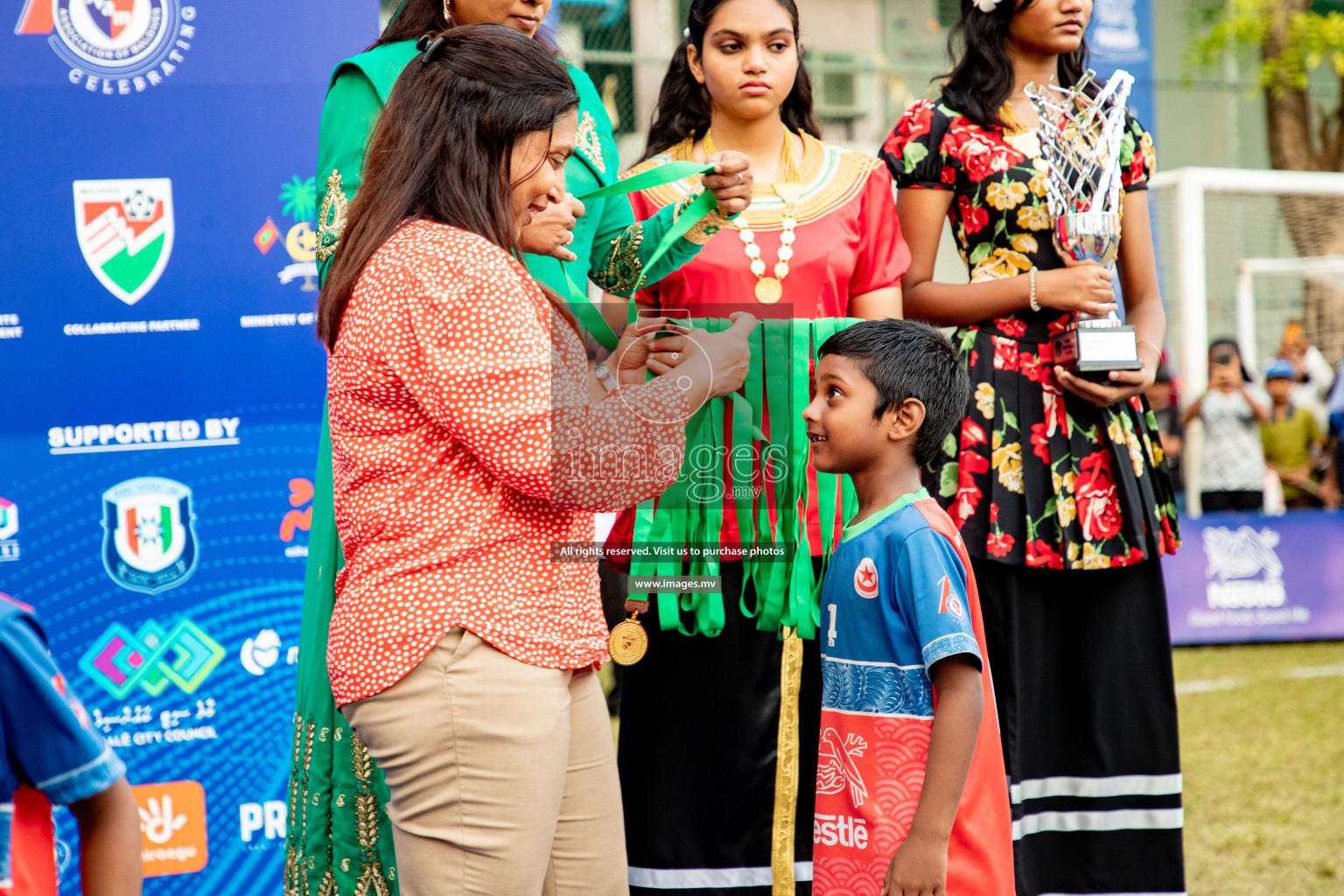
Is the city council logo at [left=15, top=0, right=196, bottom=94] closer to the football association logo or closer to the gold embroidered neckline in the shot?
the gold embroidered neckline

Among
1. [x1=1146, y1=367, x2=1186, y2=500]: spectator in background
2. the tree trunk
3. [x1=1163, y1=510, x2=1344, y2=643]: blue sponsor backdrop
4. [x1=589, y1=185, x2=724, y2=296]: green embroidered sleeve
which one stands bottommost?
[x1=1163, y1=510, x2=1344, y2=643]: blue sponsor backdrop

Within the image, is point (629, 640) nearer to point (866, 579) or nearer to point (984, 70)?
point (866, 579)

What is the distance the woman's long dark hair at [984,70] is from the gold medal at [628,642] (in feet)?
4.21

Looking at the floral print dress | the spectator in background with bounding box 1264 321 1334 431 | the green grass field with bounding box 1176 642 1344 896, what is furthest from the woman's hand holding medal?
the spectator in background with bounding box 1264 321 1334 431

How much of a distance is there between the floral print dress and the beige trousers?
3.89 feet

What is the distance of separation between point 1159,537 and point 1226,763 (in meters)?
2.70

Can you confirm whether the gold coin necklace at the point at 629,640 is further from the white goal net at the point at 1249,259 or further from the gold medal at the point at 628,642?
the white goal net at the point at 1249,259

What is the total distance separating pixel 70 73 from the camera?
306 cm

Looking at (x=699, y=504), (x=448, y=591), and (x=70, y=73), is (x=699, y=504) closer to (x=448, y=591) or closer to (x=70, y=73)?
(x=448, y=591)

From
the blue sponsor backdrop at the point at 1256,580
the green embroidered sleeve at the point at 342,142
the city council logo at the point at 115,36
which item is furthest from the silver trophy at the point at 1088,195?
the blue sponsor backdrop at the point at 1256,580

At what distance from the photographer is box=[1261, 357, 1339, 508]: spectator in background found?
860cm

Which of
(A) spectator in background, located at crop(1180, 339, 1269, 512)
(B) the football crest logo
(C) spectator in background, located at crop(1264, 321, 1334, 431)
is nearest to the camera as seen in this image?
(B) the football crest logo

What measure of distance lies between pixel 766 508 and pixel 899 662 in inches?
24.5

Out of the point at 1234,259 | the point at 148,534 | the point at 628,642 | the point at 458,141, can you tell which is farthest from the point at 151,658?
the point at 1234,259
